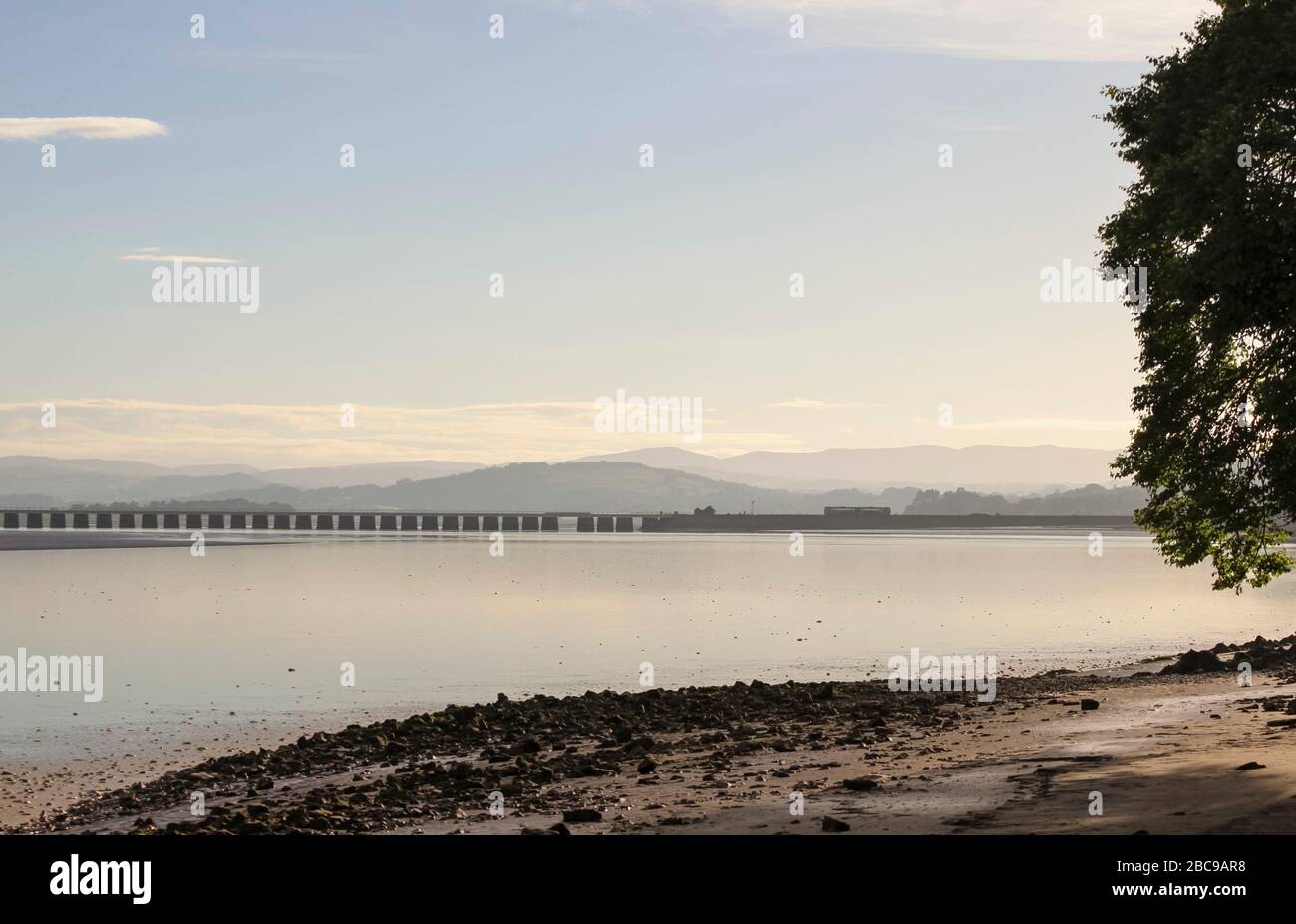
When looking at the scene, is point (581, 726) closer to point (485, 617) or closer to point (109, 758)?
point (109, 758)

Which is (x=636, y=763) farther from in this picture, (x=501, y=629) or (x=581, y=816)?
(x=501, y=629)

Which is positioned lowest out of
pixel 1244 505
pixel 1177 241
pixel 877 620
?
pixel 877 620

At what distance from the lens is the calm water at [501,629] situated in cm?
4084

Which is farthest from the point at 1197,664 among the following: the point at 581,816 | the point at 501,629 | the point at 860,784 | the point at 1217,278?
the point at 501,629

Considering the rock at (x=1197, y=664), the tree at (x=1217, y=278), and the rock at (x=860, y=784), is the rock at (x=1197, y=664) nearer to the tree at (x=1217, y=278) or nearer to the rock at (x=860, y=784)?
the tree at (x=1217, y=278)

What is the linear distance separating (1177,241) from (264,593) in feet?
252

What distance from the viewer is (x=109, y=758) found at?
30406 millimetres

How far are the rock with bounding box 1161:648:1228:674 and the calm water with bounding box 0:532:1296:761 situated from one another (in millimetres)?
5387

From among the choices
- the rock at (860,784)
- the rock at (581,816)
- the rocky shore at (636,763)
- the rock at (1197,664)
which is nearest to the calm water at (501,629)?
the rock at (1197,664)

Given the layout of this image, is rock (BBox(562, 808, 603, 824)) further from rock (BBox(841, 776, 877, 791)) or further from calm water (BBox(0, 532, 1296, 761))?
calm water (BBox(0, 532, 1296, 761))

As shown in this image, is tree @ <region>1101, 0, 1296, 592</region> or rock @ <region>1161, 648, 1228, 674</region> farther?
rock @ <region>1161, 648, 1228, 674</region>

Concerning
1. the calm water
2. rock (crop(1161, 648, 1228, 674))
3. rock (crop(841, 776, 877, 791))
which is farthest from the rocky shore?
the calm water

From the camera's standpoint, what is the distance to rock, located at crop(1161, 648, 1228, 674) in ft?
141
